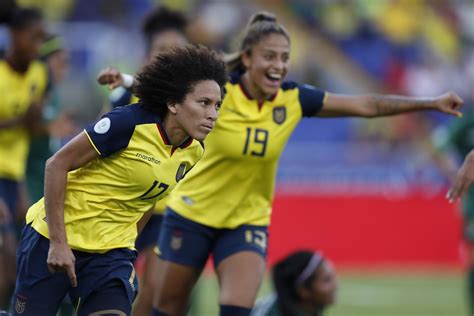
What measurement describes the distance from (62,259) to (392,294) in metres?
9.54

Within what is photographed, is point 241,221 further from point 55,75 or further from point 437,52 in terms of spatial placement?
point 437,52

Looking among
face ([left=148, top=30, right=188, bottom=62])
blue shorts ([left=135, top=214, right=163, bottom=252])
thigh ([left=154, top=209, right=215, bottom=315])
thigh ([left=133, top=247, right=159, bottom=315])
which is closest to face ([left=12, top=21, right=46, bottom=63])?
face ([left=148, top=30, right=188, bottom=62])

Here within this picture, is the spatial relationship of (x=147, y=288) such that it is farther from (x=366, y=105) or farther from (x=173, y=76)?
(x=173, y=76)

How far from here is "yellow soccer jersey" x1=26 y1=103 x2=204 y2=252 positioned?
5723 millimetres

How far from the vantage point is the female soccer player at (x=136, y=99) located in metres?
8.02

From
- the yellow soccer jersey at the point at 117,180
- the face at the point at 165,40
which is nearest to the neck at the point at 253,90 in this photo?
the face at the point at 165,40

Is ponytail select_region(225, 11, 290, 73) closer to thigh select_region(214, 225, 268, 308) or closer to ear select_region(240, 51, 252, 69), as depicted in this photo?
ear select_region(240, 51, 252, 69)

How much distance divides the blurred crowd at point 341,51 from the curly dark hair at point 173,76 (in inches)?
592

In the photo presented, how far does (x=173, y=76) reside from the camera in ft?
19.1

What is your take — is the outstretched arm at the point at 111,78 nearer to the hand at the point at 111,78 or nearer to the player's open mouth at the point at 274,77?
the hand at the point at 111,78

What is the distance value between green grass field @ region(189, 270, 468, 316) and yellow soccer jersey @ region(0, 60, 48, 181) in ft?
8.30

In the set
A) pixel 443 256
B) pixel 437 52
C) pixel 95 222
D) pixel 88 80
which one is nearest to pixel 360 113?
pixel 95 222

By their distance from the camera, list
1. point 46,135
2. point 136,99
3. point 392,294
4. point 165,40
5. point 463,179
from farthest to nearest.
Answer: point 392,294
point 46,135
point 165,40
point 136,99
point 463,179

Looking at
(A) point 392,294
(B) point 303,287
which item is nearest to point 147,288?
(B) point 303,287
